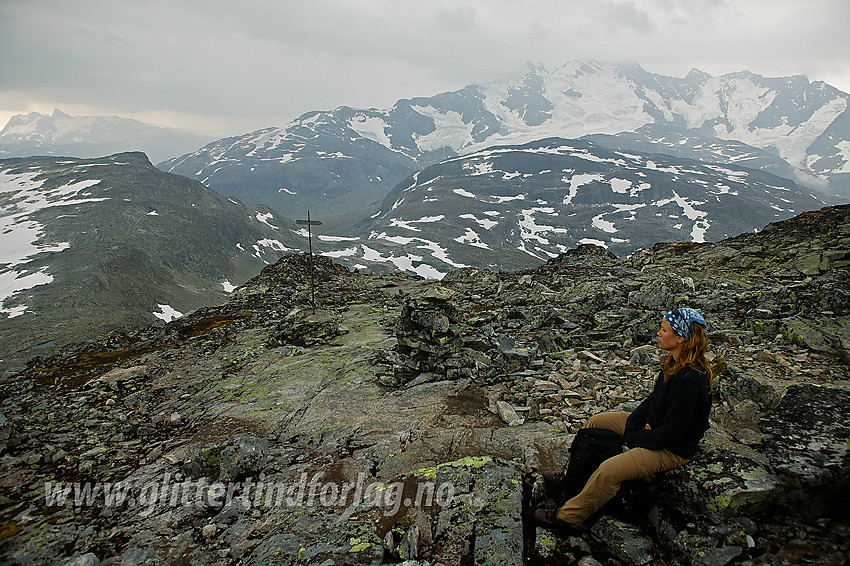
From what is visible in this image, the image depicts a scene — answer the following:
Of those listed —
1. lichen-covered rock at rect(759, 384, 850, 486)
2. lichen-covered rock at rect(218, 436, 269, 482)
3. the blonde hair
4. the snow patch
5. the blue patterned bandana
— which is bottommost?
the snow patch

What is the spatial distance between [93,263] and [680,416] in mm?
163744

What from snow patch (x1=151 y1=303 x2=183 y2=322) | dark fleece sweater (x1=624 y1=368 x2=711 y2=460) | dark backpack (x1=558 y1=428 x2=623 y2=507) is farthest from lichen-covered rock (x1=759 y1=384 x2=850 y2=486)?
snow patch (x1=151 y1=303 x2=183 y2=322)

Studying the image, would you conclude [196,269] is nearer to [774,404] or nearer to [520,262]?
[520,262]

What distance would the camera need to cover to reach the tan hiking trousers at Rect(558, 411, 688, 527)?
201 inches

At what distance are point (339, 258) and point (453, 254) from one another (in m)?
50.7

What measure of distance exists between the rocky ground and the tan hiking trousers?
0.29 meters

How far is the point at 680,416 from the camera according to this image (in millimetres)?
4984

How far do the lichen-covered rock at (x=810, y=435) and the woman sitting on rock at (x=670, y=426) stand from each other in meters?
1.03

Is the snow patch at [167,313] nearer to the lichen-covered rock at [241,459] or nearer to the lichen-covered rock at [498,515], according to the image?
the lichen-covered rock at [241,459]

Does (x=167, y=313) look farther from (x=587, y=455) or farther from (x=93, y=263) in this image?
(x=587, y=455)

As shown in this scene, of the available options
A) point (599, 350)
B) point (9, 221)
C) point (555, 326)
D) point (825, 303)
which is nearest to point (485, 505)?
point (599, 350)

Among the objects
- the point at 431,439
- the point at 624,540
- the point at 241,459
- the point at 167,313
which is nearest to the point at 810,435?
the point at 624,540

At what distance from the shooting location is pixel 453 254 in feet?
602

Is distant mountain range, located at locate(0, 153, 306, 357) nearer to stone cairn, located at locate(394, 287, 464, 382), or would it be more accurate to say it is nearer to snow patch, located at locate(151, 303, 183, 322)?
snow patch, located at locate(151, 303, 183, 322)
